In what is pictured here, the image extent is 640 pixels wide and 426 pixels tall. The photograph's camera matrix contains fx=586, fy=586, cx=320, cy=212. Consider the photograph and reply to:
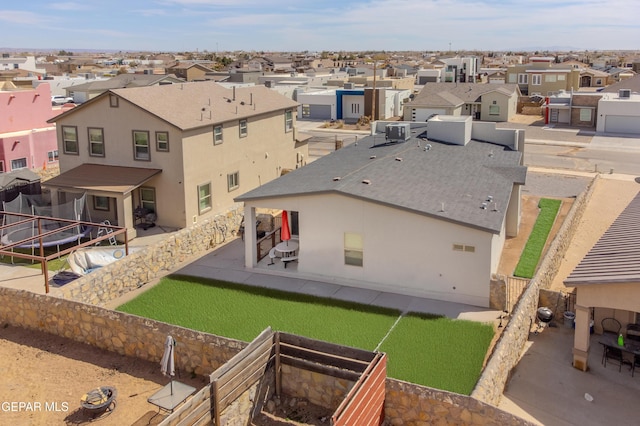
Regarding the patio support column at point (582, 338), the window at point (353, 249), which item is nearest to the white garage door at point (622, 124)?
the window at point (353, 249)

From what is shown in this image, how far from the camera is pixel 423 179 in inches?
917

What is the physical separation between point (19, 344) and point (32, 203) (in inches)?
517

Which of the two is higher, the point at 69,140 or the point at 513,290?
the point at 69,140

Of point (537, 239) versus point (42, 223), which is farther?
point (42, 223)

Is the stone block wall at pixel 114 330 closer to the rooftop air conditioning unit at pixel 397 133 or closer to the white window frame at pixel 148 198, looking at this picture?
the white window frame at pixel 148 198

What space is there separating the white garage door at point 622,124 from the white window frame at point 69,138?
52206 mm

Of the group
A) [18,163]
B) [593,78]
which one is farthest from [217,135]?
[593,78]

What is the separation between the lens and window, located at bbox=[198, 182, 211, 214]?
28.5 m

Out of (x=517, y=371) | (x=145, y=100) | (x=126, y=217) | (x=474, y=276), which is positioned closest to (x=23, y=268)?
(x=126, y=217)

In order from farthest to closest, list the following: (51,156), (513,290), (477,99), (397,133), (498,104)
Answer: (477,99)
(498,104)
(51,156)
(397,133)
(513,290)

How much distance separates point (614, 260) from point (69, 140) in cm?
2533

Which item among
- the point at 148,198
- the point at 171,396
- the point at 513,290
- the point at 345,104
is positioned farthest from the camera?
the point at 345,104

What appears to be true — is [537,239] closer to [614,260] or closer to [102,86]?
[614,260]

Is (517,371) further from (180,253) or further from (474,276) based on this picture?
(180,253)
